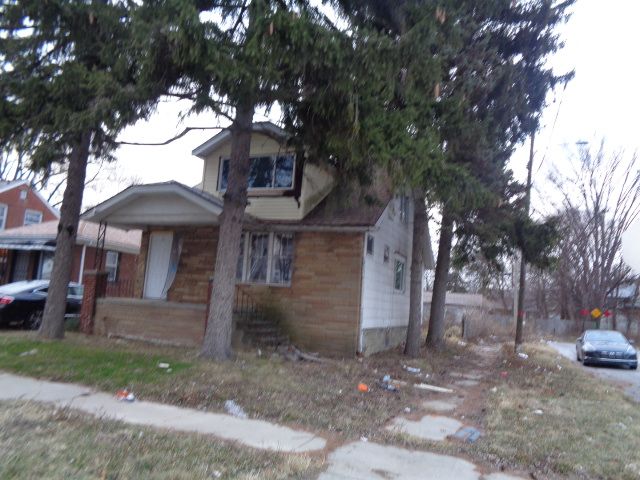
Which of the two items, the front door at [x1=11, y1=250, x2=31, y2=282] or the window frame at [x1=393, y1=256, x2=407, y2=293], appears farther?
the front door at [x1=11, y1=250, x2=31, y2=282]

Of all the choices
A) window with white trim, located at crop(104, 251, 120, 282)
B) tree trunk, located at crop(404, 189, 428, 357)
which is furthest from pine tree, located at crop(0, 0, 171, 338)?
window with white trim, located at crop(104, 251, 120, 282)

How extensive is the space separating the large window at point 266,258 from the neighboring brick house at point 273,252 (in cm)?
3

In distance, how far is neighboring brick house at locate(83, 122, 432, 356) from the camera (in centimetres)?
1316

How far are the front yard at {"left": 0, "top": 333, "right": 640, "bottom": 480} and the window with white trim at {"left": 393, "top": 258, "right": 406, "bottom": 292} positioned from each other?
4.29 meters

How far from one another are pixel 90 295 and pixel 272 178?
5.79 metres

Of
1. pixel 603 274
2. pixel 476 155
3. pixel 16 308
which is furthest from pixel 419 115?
pixel 603 274

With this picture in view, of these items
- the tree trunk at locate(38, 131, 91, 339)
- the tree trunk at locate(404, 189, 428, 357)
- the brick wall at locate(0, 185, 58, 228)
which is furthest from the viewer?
the brick wall at locate(0, 185, 58, 228)

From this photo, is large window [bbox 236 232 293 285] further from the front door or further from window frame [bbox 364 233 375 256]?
the front door

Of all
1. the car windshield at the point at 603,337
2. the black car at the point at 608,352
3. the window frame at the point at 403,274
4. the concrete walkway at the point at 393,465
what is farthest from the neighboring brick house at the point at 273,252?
the car windshield at the point at 603,337

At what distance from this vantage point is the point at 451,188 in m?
10.1

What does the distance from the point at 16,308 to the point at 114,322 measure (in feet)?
10.1

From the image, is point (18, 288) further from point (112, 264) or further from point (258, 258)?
point (112, 264)

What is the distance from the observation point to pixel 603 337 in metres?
21.1

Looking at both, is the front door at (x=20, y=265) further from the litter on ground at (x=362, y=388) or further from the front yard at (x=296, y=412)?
the litter on ground at (x=362, y=388)
